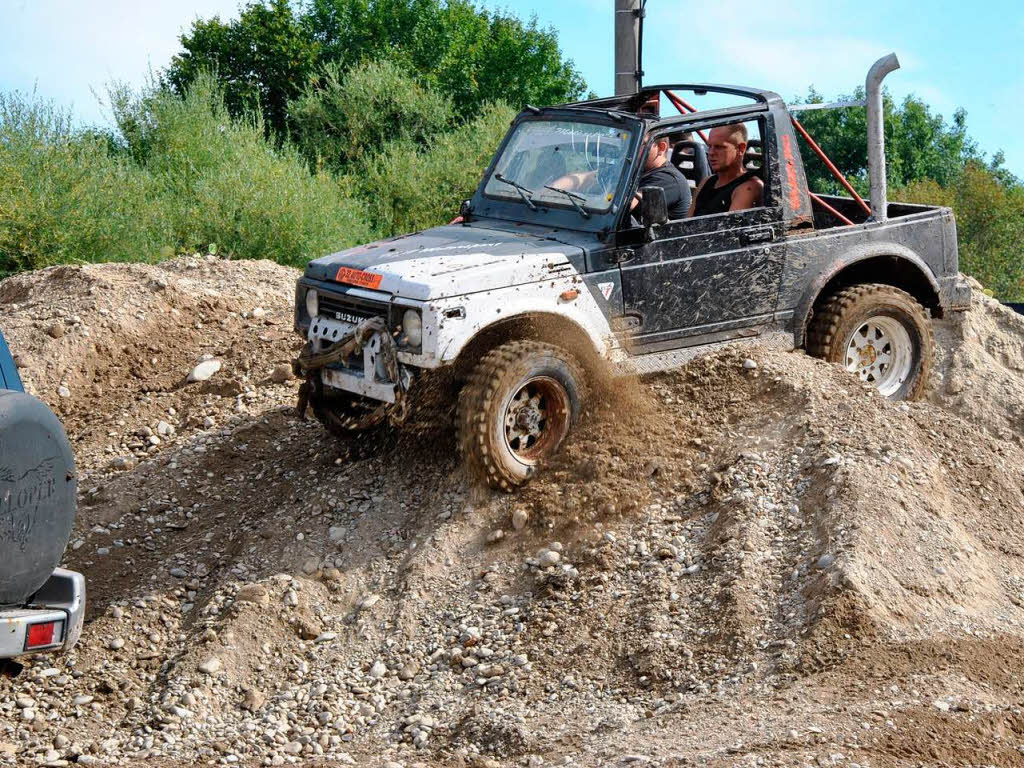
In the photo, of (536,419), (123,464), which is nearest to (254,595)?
(536,419)

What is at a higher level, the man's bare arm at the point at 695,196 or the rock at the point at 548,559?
the man's bare arm at the point at 695,196

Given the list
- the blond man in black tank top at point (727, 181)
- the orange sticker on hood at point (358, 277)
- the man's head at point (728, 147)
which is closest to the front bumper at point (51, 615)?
the orange sticker on hood at point (358, 277)

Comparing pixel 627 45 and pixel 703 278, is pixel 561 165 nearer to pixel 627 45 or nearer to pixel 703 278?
pixel 703 278

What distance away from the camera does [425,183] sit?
23.7m

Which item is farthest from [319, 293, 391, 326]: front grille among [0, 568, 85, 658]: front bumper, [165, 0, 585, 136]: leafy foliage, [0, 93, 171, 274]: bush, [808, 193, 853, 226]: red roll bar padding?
[165, 0, 585, 136]: leafy foliage

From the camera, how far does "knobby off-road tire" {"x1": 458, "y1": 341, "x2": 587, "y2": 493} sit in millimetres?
6953

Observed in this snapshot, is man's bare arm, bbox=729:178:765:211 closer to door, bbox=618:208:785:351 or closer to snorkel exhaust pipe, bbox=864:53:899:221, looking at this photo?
door, bbox=618:208:785:351

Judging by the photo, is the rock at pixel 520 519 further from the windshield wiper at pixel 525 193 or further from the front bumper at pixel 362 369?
the windshield wiper at pixel 525 193

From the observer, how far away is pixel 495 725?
18.4ft

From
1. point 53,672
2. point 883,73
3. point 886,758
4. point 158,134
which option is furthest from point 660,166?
point 158,134

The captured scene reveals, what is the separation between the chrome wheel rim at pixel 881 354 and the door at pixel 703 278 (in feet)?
3.21

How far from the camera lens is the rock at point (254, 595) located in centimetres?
672

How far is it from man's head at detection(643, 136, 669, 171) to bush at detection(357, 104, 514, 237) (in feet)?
49.0

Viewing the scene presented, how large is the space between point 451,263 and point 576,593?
2.06 meters
